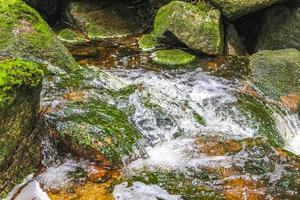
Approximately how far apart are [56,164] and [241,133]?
3.05m

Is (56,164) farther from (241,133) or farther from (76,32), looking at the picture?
(76,32)

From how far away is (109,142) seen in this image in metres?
5.10

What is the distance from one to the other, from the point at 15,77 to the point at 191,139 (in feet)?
8.91

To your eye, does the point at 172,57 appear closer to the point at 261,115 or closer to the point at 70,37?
the point at 261,115

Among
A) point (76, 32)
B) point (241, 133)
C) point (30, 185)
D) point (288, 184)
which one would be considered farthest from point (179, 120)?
point (76, 32)

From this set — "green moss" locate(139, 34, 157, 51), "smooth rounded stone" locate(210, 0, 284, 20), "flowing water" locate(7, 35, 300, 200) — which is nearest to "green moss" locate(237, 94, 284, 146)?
"flowing water" locate(7, 35, 300, 200)

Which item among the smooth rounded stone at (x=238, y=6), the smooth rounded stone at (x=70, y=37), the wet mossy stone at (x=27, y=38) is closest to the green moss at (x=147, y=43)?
the smooth rounded stone at (x=70, y=37)

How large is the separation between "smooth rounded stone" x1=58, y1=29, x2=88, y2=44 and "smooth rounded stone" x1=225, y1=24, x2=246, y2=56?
3.70 meters

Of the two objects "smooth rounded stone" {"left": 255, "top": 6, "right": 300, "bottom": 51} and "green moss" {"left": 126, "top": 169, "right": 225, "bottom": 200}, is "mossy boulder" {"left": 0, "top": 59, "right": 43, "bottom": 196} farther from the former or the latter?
"smooth rounded stone" {"left": 255, "top": 6, "right": 300, "bottom": 51}

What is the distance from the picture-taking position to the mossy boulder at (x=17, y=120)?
4.27m

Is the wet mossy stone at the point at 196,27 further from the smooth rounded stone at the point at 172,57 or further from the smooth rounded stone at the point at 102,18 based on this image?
the smooth rounded stone at the point at 102,18

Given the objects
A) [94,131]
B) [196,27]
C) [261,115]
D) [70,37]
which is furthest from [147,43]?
[94,131]

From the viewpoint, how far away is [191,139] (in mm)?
5996

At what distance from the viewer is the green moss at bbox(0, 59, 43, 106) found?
4.24 m
